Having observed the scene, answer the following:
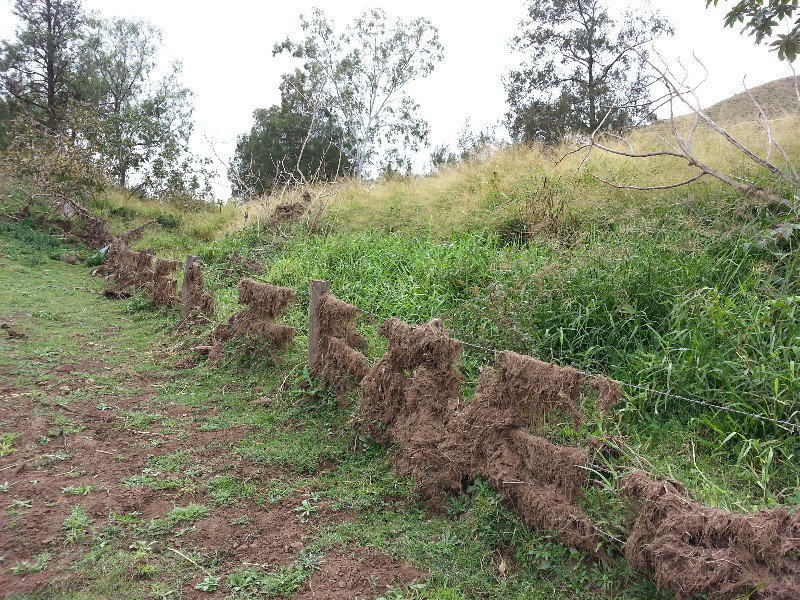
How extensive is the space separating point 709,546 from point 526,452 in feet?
3.25

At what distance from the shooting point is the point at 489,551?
2.83 m

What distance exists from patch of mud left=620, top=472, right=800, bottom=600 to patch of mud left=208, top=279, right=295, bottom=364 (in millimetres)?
3826

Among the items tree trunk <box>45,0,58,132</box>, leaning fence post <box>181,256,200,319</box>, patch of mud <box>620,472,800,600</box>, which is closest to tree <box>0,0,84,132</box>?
tree trunk <box>45,0,58,132</box>

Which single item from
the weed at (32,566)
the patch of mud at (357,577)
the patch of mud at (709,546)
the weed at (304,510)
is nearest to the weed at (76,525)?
the weed at (32,566)

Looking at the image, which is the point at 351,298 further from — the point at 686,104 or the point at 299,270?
the point at 686,104

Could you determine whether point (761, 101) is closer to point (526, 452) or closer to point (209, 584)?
point (526, 452)

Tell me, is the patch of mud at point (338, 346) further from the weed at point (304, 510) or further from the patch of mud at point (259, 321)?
the weed at point (304, 510)

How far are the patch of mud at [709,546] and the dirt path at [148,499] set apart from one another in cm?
103

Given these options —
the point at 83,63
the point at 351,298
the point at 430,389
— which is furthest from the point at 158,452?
the point at 83,63

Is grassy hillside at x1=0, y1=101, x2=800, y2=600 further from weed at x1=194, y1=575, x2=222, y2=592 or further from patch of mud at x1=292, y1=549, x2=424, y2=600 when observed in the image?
weed at x1=194, y1=575, x2=222, y2=592

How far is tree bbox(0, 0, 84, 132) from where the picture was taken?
73.0ft

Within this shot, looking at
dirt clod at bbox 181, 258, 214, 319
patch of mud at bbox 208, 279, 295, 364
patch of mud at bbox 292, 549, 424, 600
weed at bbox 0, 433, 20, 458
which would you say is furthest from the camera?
dirt clod at bbox 181, 258, 214, 319

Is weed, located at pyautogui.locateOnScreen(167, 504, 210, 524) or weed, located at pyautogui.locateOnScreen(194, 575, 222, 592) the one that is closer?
weed, located at pyautogui.locateOnScreen(194, 575, 222, 592)

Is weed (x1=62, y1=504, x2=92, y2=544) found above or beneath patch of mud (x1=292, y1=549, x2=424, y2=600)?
above
